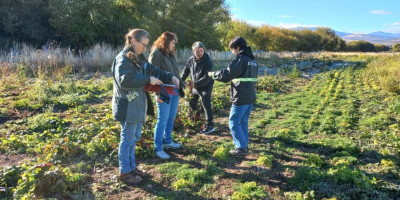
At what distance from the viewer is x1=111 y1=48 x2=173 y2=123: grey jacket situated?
3257 mm

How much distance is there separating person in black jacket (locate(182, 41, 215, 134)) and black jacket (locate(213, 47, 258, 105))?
3.61ft

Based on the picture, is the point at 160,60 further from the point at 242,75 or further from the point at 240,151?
the point at 240,151

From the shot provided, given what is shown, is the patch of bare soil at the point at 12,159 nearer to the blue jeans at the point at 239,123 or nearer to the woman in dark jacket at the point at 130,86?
the woman in dark jacket at the point at 130,86

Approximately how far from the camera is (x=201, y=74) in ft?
18.5

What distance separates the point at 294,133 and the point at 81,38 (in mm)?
16894

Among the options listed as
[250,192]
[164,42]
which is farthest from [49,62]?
[250,192]

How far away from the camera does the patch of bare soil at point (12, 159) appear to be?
444 cm

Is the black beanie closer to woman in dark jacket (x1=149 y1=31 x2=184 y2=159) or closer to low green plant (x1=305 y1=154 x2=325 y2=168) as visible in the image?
woman in dark jacket (x1=149 y1=31 x2=184 y2=159)

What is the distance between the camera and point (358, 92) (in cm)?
1048

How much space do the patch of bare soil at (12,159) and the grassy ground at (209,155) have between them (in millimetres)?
16

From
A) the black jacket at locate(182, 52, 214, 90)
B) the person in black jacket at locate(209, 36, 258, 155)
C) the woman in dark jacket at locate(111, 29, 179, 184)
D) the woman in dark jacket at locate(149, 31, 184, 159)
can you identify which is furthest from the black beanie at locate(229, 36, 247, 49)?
the woman in dark jacket at locate(111, 29, 179, 184)

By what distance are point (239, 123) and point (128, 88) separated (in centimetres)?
207

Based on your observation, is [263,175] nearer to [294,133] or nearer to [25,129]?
[294,133]

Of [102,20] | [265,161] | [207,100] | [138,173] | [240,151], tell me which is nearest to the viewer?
[138,173]
